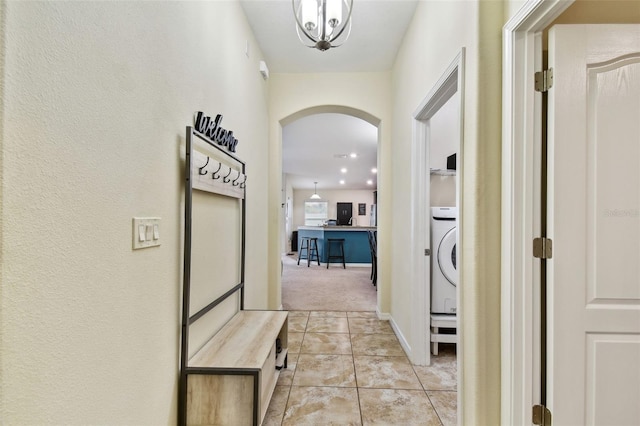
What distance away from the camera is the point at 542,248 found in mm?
1296

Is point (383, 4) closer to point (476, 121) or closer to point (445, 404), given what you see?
point (476, 121)

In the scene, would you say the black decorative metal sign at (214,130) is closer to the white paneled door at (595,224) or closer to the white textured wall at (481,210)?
the white textured wall at (481,210)

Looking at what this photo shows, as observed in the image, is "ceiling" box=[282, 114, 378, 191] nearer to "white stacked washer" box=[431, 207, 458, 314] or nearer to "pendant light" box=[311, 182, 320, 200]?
"pendant light" box=[311, 182, 320, 200]

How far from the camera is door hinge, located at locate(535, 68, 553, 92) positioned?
1.28 m

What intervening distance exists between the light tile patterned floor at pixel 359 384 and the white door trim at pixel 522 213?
2.35ft

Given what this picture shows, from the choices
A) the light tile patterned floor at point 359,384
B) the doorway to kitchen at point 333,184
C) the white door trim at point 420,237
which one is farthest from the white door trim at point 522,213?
the doorway to kitchen at point 333,184

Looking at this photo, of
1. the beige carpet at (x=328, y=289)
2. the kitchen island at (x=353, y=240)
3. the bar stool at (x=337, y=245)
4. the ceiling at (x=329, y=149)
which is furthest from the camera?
the kitchen island at (x=353, y=240)

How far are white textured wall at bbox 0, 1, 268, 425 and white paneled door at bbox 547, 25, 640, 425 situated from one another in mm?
1714

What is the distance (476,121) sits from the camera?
1.43 m

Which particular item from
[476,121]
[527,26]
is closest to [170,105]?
[476,121]

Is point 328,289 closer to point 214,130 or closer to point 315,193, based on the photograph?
point 214,130

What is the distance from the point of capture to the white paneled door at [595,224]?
124 centimetres

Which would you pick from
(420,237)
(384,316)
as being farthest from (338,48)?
(384,316)

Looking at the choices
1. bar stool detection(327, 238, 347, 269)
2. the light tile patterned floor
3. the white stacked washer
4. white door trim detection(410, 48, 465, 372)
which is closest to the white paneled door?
the light tile patterned floor
